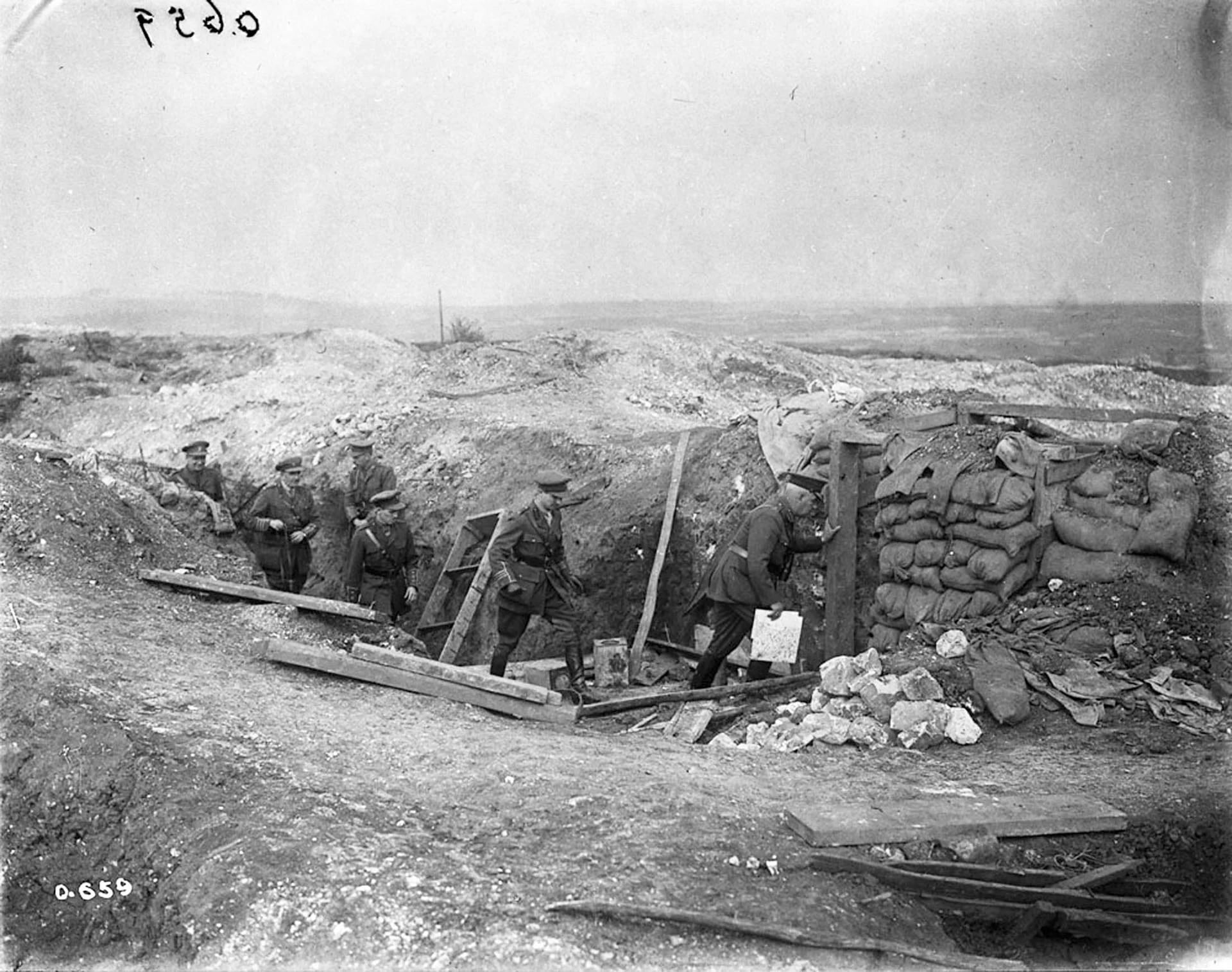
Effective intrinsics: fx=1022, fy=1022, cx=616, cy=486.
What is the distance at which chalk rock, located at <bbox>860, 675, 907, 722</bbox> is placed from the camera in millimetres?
5629

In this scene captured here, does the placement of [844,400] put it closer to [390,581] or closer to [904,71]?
[904,71]

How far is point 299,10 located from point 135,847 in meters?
5.83

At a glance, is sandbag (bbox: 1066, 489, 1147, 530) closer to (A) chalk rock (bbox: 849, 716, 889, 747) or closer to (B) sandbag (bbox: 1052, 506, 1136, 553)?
(B) sandbag (bbox: 1052, 506, 1136, 553)

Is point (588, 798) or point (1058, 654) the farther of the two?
point (1058, 654)

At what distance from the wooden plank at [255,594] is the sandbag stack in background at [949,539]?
356 centimetres

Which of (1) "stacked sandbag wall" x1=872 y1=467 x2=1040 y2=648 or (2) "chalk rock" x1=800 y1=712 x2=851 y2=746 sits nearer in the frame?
(2) "chalk rock" x1=800 y1=712 x2=851 y2=746

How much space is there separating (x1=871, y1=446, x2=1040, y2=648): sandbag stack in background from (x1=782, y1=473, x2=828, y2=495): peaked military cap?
0.58m

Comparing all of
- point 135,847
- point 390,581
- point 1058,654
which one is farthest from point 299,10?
point 1058,654

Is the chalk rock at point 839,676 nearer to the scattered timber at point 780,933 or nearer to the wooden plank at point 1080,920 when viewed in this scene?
the wooden plank at point 1080,920

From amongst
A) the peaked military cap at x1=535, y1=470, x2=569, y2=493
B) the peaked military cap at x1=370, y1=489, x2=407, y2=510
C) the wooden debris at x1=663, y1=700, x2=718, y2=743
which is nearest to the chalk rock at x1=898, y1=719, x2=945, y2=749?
the wooden debris at x1=663, y1=700, x2=718, y2=743

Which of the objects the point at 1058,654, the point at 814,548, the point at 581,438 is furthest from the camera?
the point at 581,438

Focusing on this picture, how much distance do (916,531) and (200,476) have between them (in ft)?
23.4

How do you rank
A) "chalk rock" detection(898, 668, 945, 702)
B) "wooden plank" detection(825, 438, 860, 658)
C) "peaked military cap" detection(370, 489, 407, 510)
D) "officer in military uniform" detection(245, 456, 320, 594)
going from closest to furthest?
"chalk rock" detection(898, 668, 945, 702) → "wooden plank" detection(825, 438, 860, 658) → "peaked military cap" detection(370, 489, 407, 510) → "officer in military uniform" detection(245, 456, 320, 594)

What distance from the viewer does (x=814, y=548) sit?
712cm
